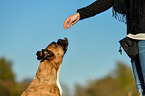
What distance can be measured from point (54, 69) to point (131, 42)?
1838 mm

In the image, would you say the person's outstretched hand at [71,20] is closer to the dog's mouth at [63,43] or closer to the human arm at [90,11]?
the human arm at [90,11]

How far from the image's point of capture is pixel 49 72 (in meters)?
4.13

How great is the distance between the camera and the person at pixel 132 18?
108 inches

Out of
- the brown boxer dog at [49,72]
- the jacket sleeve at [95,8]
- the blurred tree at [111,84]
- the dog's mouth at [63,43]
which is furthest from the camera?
the blurred tree at [111,84]

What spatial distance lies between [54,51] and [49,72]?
1.53 ft

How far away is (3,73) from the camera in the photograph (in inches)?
1779

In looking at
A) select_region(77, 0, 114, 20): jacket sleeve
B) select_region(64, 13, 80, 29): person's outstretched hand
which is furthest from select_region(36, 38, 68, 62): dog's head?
select_region(77, 0, 114, 20): jacket sleeve

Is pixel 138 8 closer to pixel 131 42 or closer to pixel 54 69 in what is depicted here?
pixel 131 42

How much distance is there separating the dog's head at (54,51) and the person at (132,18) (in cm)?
105

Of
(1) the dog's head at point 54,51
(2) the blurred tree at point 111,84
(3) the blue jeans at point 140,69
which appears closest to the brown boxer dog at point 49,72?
(1) the dog's head at point 54,51

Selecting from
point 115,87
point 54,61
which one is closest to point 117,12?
point 54,61

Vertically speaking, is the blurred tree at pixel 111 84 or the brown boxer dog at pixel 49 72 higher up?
the brown boxer dog at pixel 49 72

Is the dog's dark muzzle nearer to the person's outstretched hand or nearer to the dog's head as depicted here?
the dog's head

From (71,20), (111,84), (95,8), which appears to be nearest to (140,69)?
(95,8)
